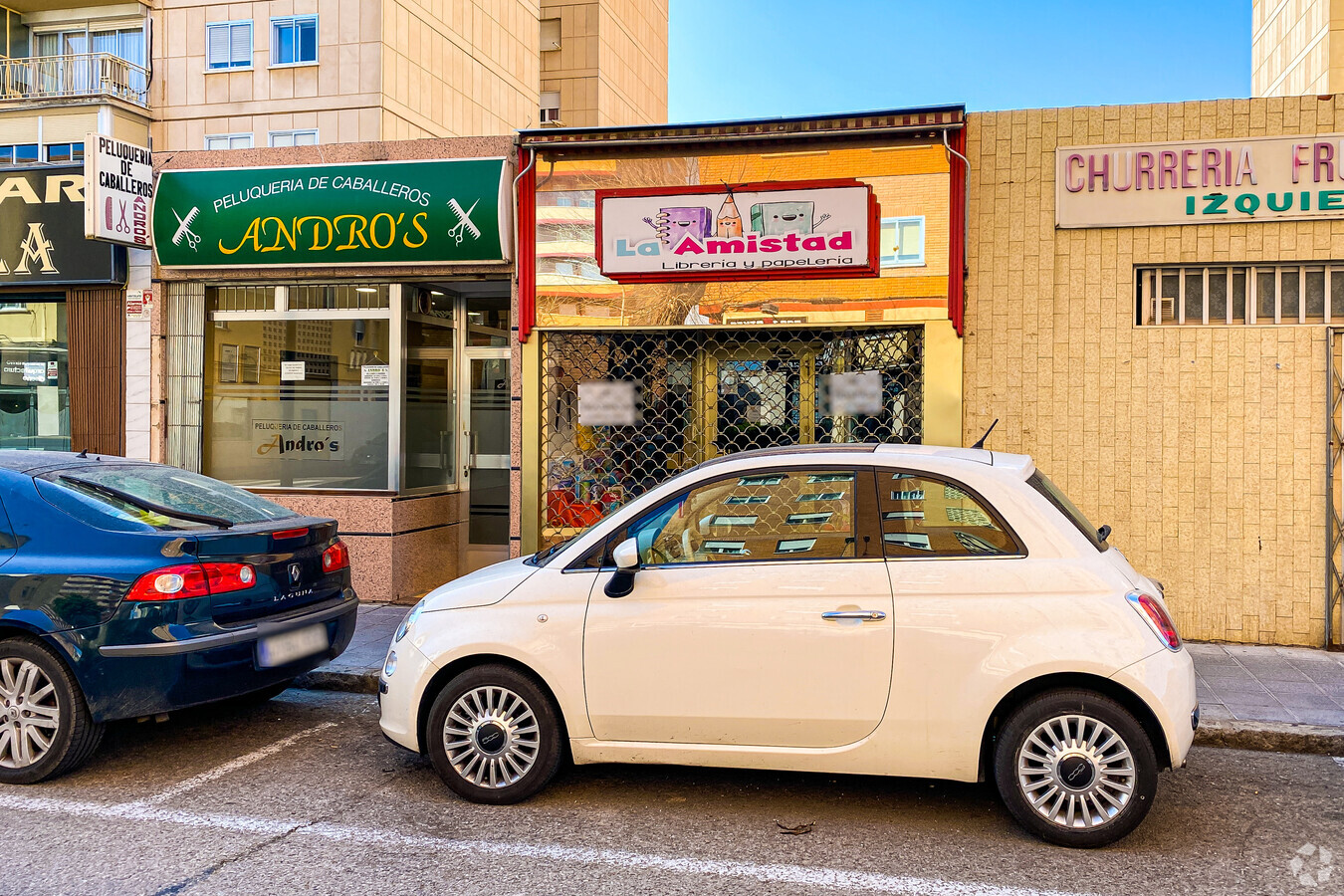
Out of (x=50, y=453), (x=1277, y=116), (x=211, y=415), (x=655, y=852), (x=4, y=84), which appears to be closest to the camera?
(x=655, y=852)

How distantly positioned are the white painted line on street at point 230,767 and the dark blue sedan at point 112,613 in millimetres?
368

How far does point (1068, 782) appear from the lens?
4176 mm

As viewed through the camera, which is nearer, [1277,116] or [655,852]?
[655,852]

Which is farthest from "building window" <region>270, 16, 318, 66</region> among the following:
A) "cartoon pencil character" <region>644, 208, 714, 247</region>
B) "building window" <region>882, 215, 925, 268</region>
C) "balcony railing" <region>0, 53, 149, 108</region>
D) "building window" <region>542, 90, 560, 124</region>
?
"building window" <region>882, 215, 925, 268</region>

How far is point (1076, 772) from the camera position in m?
4.16

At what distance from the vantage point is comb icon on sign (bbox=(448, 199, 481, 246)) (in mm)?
8883

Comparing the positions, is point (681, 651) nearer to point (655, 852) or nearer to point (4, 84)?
point (655, 852)

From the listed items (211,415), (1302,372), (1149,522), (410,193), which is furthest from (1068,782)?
(211,415)

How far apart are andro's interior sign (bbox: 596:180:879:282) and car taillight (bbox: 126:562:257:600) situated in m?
4.37

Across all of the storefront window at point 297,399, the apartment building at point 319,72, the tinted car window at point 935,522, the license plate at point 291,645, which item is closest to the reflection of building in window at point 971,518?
the tinted car window at point 935,522

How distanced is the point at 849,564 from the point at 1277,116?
19.2 ft

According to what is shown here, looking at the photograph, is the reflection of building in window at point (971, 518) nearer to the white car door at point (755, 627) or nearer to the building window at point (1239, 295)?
the white car door at point (755, 627)

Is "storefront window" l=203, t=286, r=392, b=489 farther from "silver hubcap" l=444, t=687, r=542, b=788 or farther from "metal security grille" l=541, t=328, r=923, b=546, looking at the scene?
"silver hubcap" l=444, t=687, r=542, b=788

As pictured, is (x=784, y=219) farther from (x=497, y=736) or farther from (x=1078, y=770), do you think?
(x=1078, y=770)
